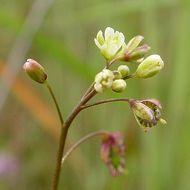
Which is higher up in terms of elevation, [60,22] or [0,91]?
[60,22]

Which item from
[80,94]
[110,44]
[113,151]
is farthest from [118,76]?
[80,94]

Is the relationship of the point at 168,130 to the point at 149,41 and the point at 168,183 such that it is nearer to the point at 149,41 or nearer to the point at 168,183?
the point at 168,183

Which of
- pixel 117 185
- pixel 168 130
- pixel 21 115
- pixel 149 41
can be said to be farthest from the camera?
pixel 21 115

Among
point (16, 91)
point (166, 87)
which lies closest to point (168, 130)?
point (166, 87)

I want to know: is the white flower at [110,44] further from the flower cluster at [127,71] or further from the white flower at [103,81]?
the white flower at [103,81]

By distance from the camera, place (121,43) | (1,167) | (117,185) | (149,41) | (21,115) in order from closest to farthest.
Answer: (121,43), (117,185), (149,41), (1,167), (21,115)

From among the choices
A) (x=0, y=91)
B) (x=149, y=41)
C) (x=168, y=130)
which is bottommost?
(x=0, y=91)

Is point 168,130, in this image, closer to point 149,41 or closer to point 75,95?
point 149,41

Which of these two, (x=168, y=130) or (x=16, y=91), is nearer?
(x=168, y=130)
